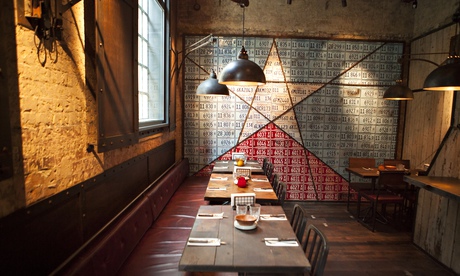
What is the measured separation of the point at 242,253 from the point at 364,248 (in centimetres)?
266

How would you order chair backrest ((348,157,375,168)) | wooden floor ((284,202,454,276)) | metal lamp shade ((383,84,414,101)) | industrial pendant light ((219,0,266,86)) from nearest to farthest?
industrial pendant light ((219,0,266,86)) < wooden floor ((284,202,454,276)) < metal lamp shade ((383,84,414,101)) < chair backrest ((348,157,375,168))

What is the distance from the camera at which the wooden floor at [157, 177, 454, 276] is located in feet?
10.2

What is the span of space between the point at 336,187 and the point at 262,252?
13.5 feet

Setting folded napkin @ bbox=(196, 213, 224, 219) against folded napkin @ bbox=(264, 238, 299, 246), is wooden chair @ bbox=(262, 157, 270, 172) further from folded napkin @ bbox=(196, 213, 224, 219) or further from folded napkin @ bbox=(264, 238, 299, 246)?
folded napkin @ bbox=(264, 238, 299, 246)

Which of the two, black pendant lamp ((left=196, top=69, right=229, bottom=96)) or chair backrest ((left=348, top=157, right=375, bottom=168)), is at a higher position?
black pendant lamp ((left=196, top=69, right=229, bottom=96))

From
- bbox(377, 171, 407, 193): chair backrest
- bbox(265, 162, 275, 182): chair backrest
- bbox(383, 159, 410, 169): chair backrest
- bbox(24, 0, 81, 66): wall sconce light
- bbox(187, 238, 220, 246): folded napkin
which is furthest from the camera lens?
bbox(383, 159, 410, 169): chair backrest

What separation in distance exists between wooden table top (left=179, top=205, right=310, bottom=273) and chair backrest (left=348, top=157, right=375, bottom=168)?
3.28 meters

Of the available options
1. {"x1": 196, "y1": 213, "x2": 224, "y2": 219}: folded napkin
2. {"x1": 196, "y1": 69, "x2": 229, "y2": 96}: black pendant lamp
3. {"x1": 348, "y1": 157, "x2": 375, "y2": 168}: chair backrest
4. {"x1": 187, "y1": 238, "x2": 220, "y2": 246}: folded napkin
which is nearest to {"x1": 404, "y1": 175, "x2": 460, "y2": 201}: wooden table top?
{"x1": 348, "y1": 157, "x2": 375, "y2": 168}: chair backrest

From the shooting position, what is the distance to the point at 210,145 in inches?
206

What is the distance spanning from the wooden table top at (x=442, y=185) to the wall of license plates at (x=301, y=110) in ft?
6.43

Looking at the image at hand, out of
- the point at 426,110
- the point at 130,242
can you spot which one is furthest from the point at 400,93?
the point at 130,242

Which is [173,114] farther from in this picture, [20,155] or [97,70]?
[20,155]

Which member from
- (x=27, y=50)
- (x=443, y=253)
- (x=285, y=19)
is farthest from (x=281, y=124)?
(x=27, y=50)

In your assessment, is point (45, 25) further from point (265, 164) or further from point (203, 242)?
point (265, 164)
